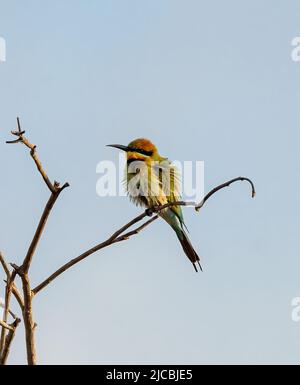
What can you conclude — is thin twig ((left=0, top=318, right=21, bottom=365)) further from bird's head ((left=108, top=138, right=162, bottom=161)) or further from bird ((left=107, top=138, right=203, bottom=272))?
bird's head ((left=108, top=138, right=162, bottom=161))

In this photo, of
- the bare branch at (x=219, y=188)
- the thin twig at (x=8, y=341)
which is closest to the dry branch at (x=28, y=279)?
the thin twig at (x=8, y=341)

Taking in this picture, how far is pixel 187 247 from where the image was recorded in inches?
178

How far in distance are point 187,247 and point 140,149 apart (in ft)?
3.15

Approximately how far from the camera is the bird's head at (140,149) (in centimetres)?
485

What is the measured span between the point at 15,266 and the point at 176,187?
3513 millimetres

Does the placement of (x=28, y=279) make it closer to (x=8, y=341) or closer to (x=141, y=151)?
(x=8, y=341)

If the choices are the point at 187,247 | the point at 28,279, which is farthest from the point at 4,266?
the point at 187,247

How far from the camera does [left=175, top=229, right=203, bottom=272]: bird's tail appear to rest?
14.2 feet

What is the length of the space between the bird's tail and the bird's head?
0.69m

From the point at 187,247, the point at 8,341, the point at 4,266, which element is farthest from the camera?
the point at 187,247

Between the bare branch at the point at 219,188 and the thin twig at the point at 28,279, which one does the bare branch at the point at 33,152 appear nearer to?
the thin twig at the point at 28,279

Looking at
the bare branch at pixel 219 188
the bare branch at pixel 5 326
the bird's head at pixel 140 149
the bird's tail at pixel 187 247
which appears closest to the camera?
the bare branch at pixel 5 326

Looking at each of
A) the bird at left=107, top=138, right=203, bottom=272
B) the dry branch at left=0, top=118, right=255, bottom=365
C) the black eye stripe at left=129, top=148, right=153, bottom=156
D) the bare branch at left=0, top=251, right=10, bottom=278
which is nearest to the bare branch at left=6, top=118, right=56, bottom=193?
the dry branch at left=0, top=118, right=255, bottom=365
